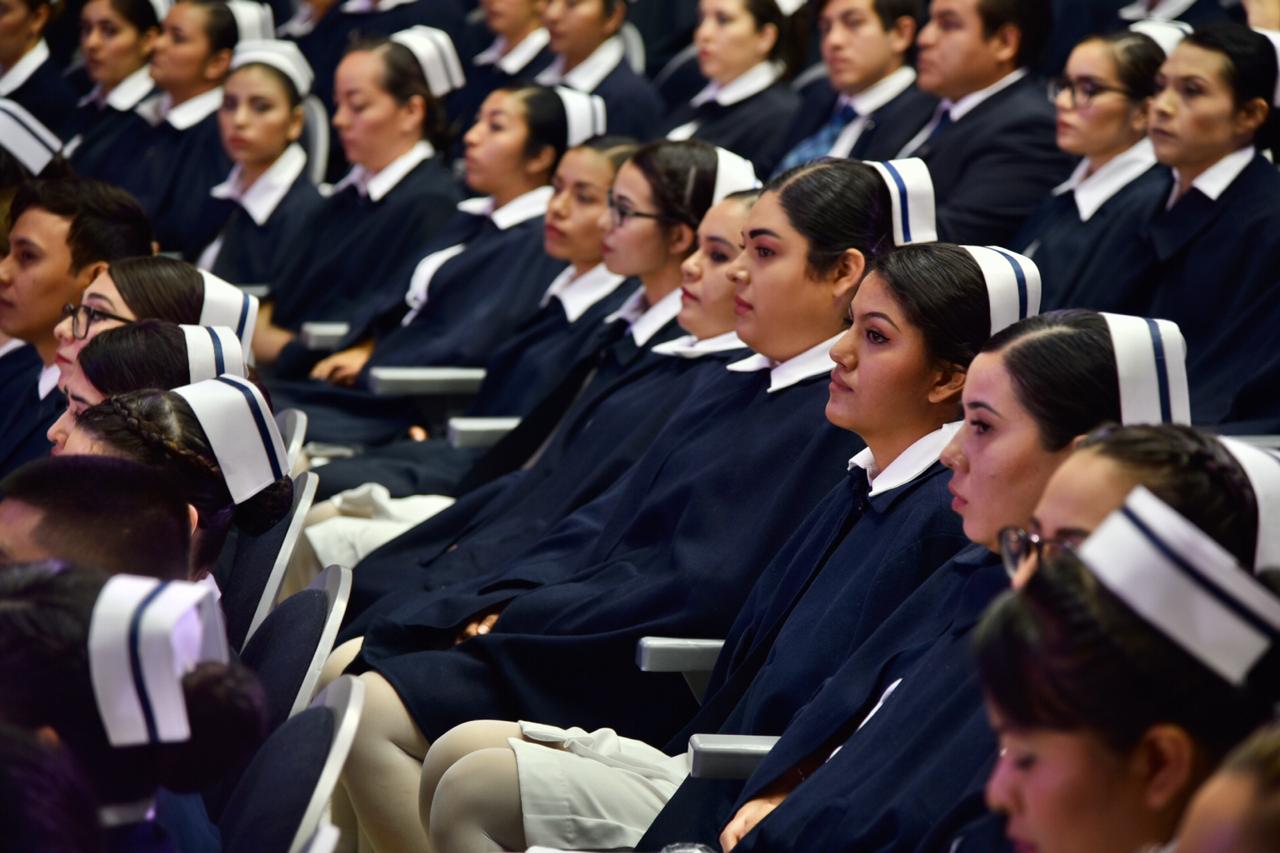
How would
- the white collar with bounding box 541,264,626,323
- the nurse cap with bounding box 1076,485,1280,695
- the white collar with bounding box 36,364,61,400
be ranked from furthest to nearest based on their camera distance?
the white collar with bounding box 541,264,626,323, the white collar with bounding box 36,364,61,400, the nurse cap with bounding box 1076,485,1280,695

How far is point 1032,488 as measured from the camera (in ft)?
6.45

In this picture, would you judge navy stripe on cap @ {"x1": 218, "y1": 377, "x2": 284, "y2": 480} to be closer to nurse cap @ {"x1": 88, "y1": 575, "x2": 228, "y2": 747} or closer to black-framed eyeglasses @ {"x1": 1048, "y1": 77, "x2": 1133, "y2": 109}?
nurse cap @ {"x1": 88, "y1": 575, "x2": 228, "y2": 747}

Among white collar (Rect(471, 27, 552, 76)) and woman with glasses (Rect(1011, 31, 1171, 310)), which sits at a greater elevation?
woman with glasses (Rect(1011, 31, 1171, 310))

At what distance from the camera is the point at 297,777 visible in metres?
1.83

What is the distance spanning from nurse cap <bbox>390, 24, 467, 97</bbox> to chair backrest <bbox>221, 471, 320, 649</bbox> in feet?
9.04

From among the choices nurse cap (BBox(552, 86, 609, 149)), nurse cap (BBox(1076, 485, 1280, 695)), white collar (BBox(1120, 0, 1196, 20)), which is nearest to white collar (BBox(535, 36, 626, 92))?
nurse cap (BBox(552, 86, 609, 149))

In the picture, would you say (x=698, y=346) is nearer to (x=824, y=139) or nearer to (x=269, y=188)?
(x=824, y=139)

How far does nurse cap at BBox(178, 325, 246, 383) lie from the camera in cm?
288

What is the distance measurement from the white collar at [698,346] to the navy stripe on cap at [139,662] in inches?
74.6

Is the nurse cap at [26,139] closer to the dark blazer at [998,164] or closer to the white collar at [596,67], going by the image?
the white collar at [596,67]

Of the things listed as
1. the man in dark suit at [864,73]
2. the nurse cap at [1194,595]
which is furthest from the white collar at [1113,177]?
the nurse cap at [1194,595]

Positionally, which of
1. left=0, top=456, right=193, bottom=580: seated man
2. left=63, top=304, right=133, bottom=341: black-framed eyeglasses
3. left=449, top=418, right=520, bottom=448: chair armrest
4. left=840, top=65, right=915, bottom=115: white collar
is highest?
left=0, top=456, right=193, bottom=580: seated man

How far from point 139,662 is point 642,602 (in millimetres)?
1389

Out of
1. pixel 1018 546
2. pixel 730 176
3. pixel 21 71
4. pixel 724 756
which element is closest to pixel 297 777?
pixel 724 756
